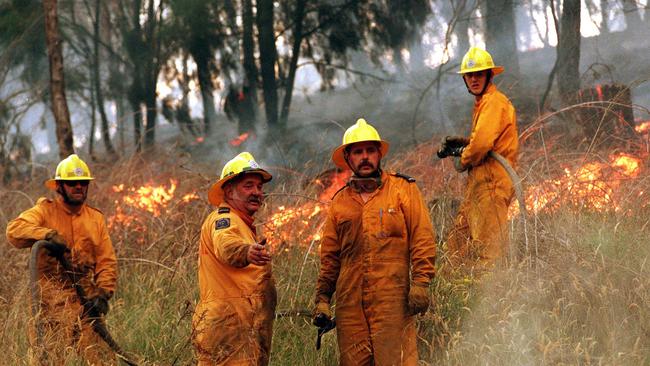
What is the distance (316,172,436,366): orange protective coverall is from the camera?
5.18 m

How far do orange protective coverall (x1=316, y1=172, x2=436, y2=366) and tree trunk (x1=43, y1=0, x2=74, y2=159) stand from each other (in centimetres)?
789

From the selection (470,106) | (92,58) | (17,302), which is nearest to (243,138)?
(470,106)

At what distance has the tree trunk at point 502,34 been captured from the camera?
16906 mm

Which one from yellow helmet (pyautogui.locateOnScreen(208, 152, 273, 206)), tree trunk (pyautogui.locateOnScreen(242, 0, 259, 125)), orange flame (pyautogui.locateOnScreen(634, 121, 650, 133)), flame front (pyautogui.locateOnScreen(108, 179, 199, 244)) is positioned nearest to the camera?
yellow helmet (pyautogui.locateOnScreen(208, 152, 273, 206))

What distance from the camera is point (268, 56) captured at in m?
16.2

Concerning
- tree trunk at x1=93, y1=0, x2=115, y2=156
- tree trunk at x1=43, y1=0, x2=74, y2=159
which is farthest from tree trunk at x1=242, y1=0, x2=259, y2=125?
tree trunk at x1=43, y1=0, x2=74, y2=159

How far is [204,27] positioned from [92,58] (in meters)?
4.38

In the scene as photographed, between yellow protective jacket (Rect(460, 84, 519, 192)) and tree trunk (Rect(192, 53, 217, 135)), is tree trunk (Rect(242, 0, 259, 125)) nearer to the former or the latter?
tree trunk (Rect(192, 53, 217, 135))

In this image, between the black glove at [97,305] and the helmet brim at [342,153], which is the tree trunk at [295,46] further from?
the helmet brim at [342,153]

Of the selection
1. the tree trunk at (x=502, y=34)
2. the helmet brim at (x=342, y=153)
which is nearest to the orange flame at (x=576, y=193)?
the helmet brim at (x=342, y=153)

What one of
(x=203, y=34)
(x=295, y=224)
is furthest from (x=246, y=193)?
(x=203, y=34)

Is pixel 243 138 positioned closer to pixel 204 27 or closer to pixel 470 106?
pixel 204 27

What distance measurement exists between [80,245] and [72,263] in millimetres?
167

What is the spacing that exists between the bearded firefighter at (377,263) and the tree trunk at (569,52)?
881 centimetres
